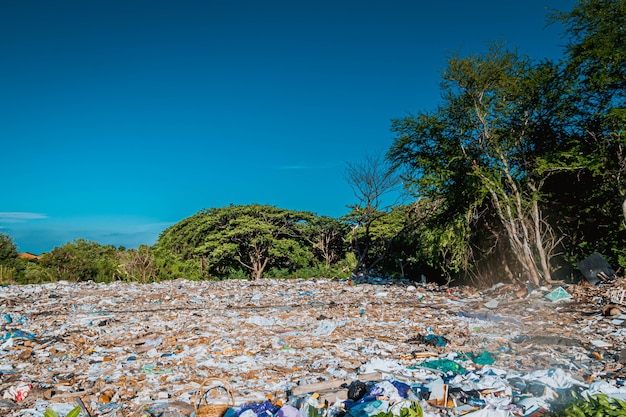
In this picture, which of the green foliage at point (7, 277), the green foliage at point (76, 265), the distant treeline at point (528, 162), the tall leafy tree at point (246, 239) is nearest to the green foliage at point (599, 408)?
the distant treeline at point (528, 162)

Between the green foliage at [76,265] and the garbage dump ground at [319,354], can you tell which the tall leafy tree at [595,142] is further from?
the green foliage at [76,265]

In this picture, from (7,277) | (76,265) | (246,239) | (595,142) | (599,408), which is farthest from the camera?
(246,239)

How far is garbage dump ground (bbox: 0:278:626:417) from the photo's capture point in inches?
115

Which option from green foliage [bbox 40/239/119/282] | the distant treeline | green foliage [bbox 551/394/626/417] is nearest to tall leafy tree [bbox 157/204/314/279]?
green foliage [bbox 40/239/119/282]

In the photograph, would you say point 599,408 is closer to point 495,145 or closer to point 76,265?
point 495,145

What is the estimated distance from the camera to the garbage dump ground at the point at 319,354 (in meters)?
2.93

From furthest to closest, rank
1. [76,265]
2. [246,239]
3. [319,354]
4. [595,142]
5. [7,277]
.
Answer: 1. [246,239]
2. [76,265]
3. [7,277]
4. [595,142]
5. [319,354]

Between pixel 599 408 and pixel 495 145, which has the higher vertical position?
pixel 495 145

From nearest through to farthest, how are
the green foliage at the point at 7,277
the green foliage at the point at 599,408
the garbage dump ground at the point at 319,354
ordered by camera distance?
the green foliage at the point at 599,408 → the garbage dump ground at the point at 319,354 → the green foliage at the point at 7,277

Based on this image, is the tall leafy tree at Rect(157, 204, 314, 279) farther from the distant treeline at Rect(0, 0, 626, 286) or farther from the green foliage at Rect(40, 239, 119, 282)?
the distant treeline at Rect(0, 0, 626, 286)

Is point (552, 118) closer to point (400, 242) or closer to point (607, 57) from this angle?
point (607, 57)

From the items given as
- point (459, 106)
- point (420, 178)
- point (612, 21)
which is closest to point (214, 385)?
point (420, 178)

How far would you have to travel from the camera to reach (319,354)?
411cm

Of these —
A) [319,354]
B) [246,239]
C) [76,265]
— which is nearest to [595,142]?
[319,354]
